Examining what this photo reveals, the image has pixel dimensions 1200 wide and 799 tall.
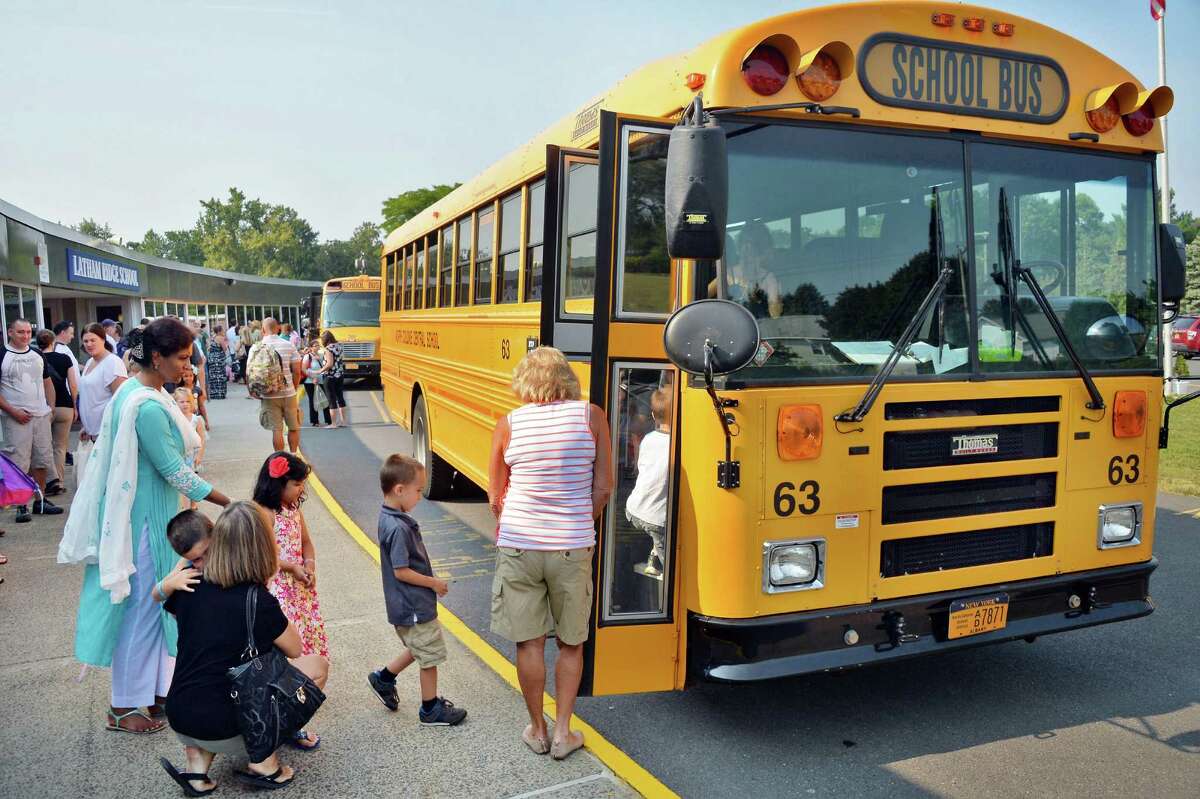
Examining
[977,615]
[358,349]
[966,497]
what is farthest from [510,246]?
[358,349]

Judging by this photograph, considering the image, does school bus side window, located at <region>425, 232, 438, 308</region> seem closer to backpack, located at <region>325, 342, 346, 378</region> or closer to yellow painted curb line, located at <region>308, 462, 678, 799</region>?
yellow painted curb line, located at <region>308, 462, 678, 799</region>

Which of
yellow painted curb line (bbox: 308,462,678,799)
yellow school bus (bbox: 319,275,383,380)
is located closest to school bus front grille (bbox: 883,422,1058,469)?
yellow painted curb line (bbox: 308,462,678,799)

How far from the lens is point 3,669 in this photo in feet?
15.6

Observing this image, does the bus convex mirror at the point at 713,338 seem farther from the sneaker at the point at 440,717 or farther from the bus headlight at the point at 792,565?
the sneaker at the point at 440,717

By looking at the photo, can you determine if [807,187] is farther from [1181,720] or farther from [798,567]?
[1181,720]

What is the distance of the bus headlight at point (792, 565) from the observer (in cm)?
364

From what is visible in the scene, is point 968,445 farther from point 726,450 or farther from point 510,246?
point 510,246

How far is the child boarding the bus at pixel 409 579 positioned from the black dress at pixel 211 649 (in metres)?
0.59

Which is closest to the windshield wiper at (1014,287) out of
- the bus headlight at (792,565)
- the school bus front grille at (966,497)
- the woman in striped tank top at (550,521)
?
the school bus front grille at (966,497)

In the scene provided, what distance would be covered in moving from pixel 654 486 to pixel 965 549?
1343mm

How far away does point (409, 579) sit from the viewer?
155 inches

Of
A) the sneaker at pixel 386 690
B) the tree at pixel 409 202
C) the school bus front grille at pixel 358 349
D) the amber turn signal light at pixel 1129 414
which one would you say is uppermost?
the tree at pixel 409 202

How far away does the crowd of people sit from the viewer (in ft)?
11.3

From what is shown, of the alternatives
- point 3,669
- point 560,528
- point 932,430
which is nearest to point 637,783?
Result: point 560,528
